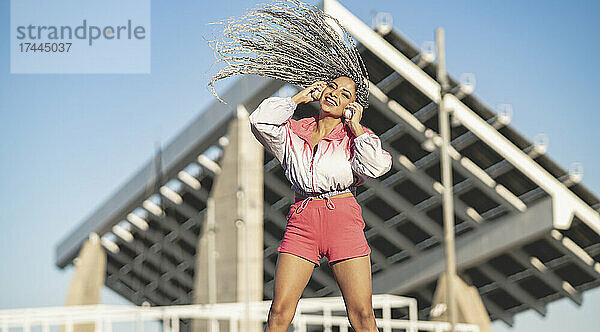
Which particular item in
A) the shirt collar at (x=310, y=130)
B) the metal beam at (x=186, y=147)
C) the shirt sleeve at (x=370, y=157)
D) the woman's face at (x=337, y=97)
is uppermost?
the metal beam at (x=186, y=147)

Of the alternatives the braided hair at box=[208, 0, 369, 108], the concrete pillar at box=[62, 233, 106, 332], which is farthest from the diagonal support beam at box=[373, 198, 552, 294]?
the braided hair at box=[208, 0, 369, 108]

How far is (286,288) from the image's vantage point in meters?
4.46

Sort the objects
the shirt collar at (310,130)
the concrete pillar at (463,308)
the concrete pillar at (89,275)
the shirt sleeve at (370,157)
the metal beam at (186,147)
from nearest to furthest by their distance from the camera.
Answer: the shirt sleeve at (370,157)
the shirt collar at (310,130)
the metal beam at (186,147)
the concrete pillar at (463,308)
the concrete pillar at (89,275)

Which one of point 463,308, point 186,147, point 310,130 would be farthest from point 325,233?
point 186,147

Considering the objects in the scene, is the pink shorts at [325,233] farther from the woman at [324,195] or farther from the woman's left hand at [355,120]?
the woman's left hand at [355,120]

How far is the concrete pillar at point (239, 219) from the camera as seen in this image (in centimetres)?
3017

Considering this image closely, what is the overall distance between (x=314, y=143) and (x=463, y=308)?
84.8 feet

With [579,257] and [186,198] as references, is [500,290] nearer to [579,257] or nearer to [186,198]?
[579,257]

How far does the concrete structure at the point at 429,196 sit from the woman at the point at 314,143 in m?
19.5

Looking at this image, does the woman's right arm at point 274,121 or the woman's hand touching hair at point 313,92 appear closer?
the woman's right arm at point 274,121

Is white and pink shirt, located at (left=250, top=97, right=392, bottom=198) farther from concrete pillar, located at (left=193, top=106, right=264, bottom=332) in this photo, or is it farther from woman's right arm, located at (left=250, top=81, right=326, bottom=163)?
concrete pillar, located at (left=193, top=106, right=264, bottom=332)

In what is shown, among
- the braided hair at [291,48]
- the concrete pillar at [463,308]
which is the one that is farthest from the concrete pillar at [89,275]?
the braided hair at [291,48]

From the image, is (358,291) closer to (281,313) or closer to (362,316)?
(362,316)

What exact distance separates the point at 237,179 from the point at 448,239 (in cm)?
1188
